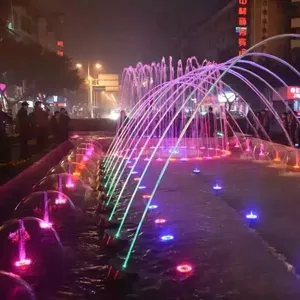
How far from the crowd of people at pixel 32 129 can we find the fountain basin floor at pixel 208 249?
5440mm

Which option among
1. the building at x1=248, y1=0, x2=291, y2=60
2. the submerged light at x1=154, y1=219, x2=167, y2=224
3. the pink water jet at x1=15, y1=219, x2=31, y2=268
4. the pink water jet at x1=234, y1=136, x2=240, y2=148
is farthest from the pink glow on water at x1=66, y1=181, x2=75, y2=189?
the building at x1=248, y1=0, x2=291, y2=60

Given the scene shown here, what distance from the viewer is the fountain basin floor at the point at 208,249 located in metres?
5.30

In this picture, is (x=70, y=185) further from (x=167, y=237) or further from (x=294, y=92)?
(x=294, y=92)

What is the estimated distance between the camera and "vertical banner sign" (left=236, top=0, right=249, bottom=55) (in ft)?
162

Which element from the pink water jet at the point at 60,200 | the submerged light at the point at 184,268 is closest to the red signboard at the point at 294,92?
the pink water jet at the point at 60,200

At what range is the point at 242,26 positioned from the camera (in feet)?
164

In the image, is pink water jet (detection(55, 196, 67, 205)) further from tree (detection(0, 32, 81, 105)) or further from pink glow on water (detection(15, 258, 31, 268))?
tree (detection(0, 32, 81, 105))

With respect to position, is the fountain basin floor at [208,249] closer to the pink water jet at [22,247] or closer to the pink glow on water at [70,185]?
the pink water jet at [22,247]

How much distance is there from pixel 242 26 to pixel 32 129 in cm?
3597

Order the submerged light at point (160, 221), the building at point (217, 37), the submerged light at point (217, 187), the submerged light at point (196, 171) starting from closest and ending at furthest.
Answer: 1. the submerged light at point (160, 221)
2. the submerged light at point (217, 187)
3. the submerged light at point (196, 171)
4. the building at point (217, 37)

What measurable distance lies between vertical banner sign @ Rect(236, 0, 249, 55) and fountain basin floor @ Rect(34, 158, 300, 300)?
40269 mm

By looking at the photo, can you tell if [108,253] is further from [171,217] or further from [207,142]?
[207,142]

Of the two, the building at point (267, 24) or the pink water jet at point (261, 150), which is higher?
the building at point (267, 24)

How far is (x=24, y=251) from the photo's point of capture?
6.49m
